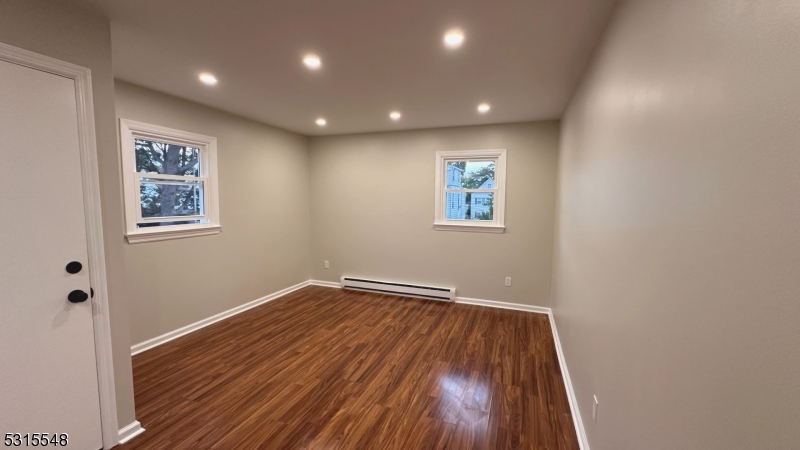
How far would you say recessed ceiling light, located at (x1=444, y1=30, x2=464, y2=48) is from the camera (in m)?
1.88

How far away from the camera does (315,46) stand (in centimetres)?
205

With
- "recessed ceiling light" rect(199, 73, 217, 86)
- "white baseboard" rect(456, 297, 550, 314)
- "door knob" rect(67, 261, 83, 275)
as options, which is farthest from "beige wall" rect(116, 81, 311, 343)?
"white baseboard" rect(456, 297, 550, 314)

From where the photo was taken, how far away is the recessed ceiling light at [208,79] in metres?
2.58

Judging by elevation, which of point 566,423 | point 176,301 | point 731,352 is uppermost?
point 731,352

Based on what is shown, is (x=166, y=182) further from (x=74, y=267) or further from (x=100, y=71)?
(x=74, y=267)

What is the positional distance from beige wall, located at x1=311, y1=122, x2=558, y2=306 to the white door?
3.43 meters

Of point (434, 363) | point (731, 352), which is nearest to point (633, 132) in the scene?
point (731, 352)

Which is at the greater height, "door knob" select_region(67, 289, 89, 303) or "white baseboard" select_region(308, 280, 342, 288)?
"door knob" select_region(67, 289, 89, 303)

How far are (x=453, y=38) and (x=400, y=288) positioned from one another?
139 inches

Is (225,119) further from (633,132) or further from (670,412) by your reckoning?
(670,412)

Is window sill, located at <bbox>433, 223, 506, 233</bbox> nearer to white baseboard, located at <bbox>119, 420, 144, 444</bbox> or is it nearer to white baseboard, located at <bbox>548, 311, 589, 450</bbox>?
white baseboard, located at <bbox>548, 311, 589, 450</bbox>

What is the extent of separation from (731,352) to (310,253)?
5.19 metres

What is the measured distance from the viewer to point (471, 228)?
434 centimetres

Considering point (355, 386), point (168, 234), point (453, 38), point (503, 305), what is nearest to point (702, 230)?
point (453, 38)
